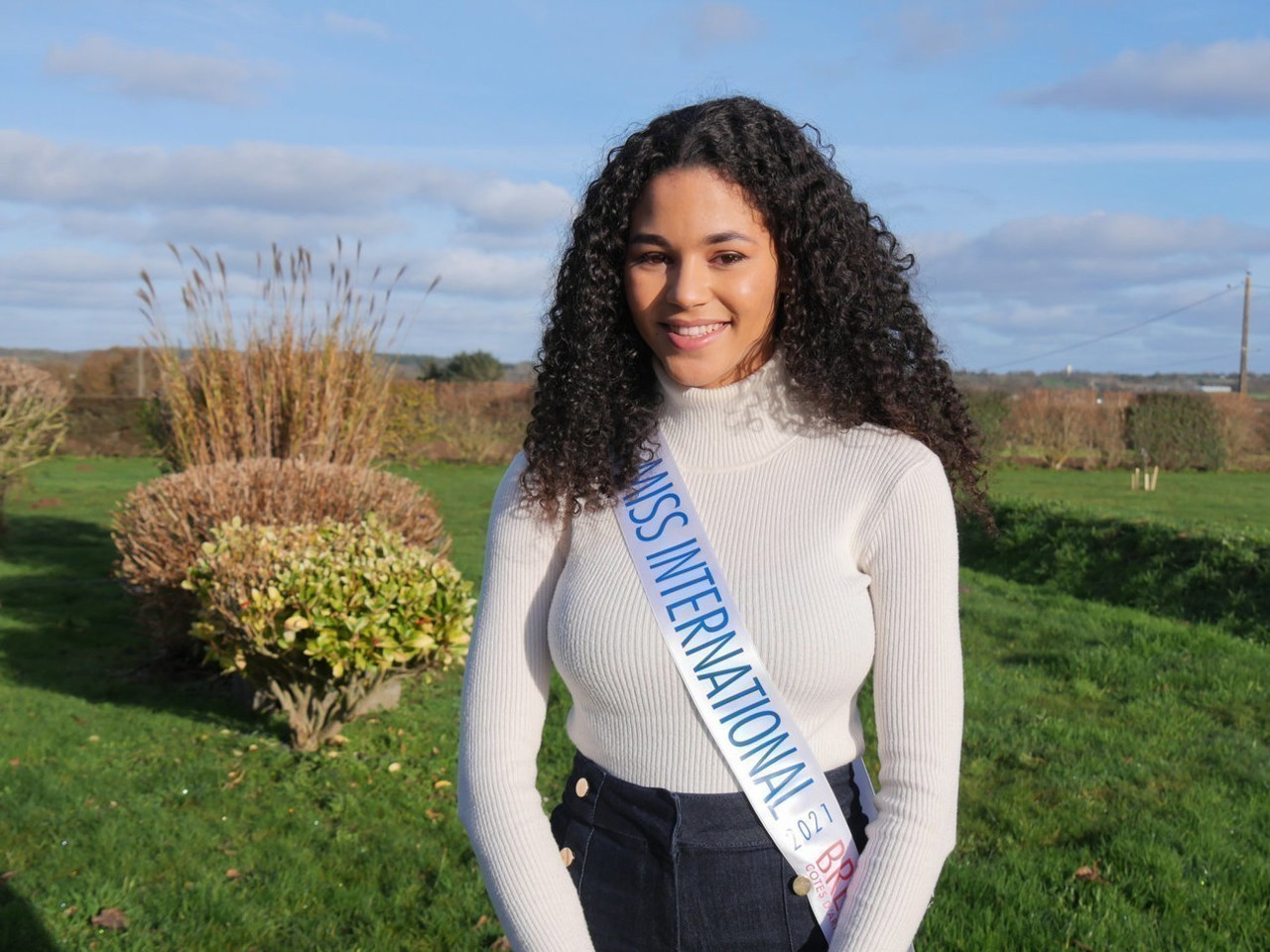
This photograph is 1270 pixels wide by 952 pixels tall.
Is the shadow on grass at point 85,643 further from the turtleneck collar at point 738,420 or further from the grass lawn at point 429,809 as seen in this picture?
the turtleneck collar at point 738,420

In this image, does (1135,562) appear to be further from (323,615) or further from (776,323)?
(776,323)

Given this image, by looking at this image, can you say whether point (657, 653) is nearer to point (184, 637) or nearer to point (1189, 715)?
point (1189, 715)

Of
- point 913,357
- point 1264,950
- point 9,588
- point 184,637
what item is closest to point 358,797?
point 184,637

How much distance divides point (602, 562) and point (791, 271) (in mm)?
520

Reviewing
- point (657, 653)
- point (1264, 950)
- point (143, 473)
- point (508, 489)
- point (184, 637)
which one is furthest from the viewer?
point (143, 473)

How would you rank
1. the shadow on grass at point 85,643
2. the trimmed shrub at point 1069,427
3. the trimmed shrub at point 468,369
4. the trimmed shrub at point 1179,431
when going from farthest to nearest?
1. the trimmed shrub at point 468,369
2. the trimmed shrub at point 1069,427
3. the trimmed shrub at point 1179,431
4. the shadow on grass at point 85,643

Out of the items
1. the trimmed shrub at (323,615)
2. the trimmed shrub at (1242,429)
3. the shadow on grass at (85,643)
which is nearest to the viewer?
the trimmed shrub at (323,615)

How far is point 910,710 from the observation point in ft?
5.19

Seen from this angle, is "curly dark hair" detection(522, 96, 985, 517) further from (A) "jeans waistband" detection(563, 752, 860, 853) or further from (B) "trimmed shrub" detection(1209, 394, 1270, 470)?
(B) "trimmed shrub" detection(1209, 394, 1270, 470)

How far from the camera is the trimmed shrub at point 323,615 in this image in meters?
5.11

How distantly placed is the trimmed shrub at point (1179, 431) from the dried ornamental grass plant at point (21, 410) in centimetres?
2042

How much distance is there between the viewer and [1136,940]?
350 cm

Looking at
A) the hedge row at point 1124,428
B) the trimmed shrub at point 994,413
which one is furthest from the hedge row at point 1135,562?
the hedge row at point 1124,428

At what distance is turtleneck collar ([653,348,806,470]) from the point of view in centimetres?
179
